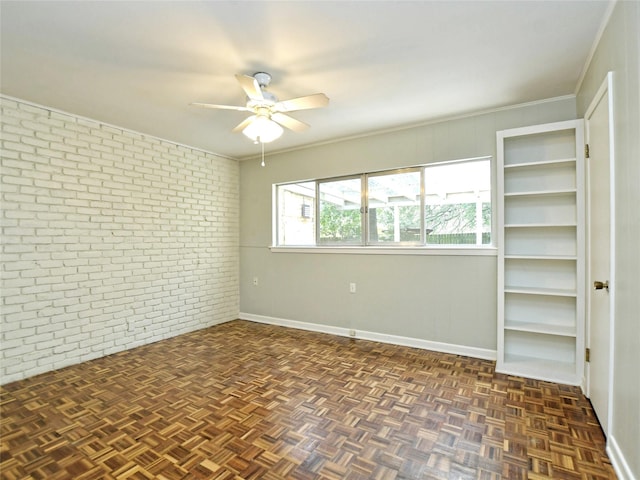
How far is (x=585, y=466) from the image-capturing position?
5.63ft

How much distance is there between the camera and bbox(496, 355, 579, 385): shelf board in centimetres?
269

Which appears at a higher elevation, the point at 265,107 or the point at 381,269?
the point at 265,107

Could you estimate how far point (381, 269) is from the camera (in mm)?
3814

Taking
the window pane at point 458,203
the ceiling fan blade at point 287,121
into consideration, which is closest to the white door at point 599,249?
the window pane at point 458,203

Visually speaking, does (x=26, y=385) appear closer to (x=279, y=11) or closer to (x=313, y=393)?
(x=313, y=393)

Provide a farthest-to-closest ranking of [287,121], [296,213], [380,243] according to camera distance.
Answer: [296,213]
[380,243]
[287,121]

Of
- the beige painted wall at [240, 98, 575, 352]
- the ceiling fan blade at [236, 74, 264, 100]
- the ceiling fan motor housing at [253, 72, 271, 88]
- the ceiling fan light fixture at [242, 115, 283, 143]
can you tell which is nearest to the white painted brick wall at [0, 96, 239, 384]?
the beige painted wall at [240, 98, 575, 352]

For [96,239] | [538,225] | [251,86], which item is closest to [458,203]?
[538,225]

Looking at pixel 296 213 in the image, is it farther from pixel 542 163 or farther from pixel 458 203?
pixel 542 163

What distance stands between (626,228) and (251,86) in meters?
2.30

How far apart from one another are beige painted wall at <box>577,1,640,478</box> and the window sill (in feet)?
4.78

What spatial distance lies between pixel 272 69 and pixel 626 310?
2.65 metres

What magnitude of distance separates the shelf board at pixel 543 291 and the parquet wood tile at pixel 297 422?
761 millimetres

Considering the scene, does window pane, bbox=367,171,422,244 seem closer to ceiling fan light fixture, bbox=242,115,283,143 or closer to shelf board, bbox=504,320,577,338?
shelf board, bbox=504,320,577,338
